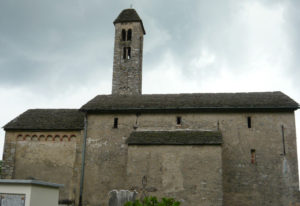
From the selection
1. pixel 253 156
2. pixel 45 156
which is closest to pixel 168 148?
pixel 253 156

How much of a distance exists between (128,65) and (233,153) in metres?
15.4

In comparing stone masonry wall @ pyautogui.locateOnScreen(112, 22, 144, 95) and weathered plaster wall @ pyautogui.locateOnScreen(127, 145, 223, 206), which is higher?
stone masonry wall @ pyautogui.locateOnScreen(112, 22, 144, 95)

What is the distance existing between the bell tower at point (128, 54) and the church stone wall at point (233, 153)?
9865 millimetres

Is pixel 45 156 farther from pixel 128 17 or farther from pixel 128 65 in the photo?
pixel 128 17

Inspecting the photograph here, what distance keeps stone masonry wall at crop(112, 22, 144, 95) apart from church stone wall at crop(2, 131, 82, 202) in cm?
1028

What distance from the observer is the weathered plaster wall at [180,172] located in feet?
56.2

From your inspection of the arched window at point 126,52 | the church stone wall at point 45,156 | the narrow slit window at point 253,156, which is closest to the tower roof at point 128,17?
the arched window at point 126,52

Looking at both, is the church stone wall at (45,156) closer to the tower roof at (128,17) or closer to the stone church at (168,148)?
the stone church at (168,148)

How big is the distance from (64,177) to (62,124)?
3469mm

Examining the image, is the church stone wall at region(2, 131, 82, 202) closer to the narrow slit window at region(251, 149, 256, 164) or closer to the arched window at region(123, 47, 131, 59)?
the narrow slit window at region(251, 149, 256, 164)

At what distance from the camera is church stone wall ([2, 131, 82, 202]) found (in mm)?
20703

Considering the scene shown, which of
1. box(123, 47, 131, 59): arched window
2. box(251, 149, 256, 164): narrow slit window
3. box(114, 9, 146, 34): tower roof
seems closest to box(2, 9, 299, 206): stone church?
box(251, 149, 256, 164): narrow slit window

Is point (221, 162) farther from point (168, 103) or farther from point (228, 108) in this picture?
point (168, 103)

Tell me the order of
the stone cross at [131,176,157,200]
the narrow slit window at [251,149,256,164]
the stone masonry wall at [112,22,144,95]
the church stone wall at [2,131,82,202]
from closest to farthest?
1. the stone cross at [131,176,157,200]
2. the narrow slit window at [251,149,256,164]
3. the church stone wall at [2,131,82,202]
4. the stone masonry wall at [112,22,144,95]
